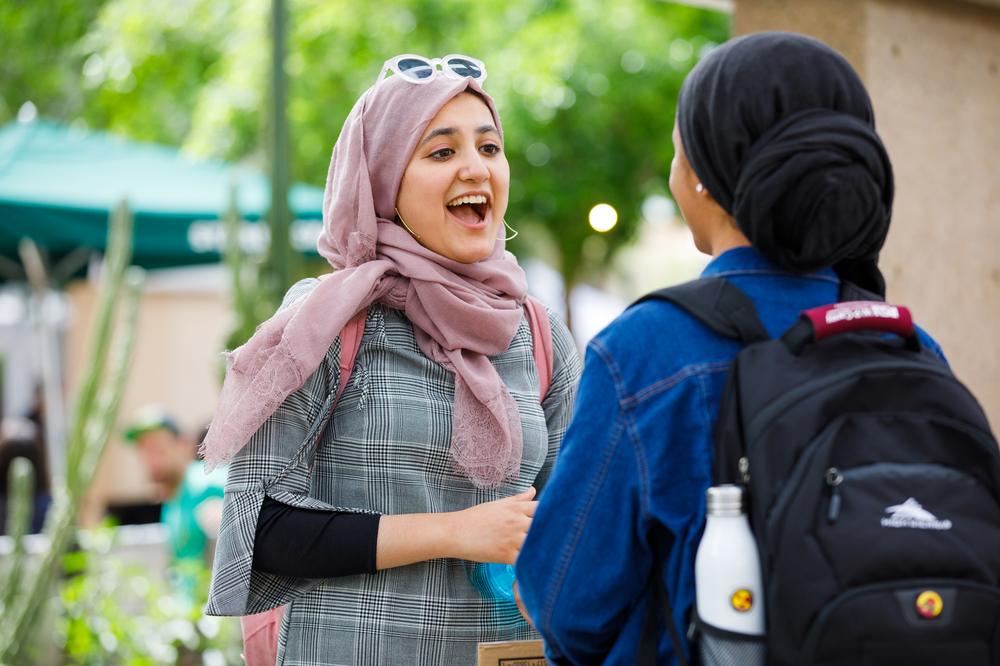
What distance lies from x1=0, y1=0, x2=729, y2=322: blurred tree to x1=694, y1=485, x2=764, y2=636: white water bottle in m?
8.29

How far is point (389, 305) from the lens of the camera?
2328 mm

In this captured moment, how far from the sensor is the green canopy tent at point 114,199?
23.9 feet

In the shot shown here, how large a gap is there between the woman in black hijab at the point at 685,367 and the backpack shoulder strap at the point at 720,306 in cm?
2

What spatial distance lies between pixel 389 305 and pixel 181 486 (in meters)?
4.65

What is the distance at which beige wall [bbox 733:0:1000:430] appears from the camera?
384 centimetres

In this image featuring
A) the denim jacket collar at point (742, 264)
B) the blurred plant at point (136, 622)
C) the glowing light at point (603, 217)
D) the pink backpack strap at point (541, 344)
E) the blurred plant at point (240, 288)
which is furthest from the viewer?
the blurred plant at point (240, 288)

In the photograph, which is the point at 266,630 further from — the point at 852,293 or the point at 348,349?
the point at 852,293

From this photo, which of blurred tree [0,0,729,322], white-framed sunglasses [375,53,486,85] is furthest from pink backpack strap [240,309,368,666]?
blurred tree [0,0,729,322]

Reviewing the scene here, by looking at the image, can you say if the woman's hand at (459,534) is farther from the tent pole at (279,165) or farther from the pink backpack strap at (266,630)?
the tent pole at (279,165)

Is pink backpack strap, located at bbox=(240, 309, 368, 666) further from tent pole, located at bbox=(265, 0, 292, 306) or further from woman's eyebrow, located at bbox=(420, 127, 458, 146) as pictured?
tent pole, located at bbox=(265, 0, 292, 306)

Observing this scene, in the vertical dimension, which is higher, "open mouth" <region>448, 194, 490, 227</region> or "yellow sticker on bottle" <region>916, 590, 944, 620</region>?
"open mouth" <region>448, 194, 490, 227</region>

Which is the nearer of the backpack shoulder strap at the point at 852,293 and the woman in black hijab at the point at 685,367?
the woman in black hijab at the point at 685,367

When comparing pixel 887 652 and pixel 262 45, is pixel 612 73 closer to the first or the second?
pixel 262 45

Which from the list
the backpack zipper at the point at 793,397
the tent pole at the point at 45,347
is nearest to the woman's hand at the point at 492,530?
the backpack zipper at the point at 793,397
